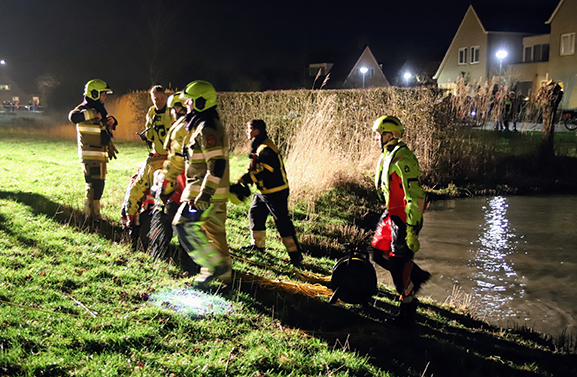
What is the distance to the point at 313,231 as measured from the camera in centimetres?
854

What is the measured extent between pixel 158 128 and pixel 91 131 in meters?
1.13

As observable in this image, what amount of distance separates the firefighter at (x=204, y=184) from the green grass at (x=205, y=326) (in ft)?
1.38

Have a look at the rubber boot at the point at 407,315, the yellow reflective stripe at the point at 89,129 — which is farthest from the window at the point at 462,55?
the rubber boot at the point at 407,315

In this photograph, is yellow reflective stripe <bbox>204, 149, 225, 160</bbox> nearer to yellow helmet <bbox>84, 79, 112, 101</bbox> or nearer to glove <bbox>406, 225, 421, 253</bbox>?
glove <bbox>406, 225, 421, 253</bbox>

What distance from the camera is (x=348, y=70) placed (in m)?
44.7

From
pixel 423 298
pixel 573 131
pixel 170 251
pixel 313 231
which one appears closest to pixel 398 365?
pixel 423 298

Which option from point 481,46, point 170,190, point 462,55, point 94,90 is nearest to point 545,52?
point 481,46

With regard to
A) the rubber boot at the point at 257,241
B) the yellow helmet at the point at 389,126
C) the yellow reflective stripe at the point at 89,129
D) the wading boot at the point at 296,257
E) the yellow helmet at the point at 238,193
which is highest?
the yellow reflective stripe at the point at 89,129

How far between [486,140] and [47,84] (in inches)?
1515

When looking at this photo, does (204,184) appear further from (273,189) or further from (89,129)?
(89,129)

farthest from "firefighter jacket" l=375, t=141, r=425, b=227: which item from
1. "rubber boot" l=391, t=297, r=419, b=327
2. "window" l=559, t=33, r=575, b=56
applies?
"window" l=559, t=33, r=575, b=56

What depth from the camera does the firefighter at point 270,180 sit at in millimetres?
6116

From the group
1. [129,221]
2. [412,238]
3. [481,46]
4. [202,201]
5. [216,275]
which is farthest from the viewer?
[481,46]

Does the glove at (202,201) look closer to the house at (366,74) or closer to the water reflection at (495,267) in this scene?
the water reflection at (495,267)
